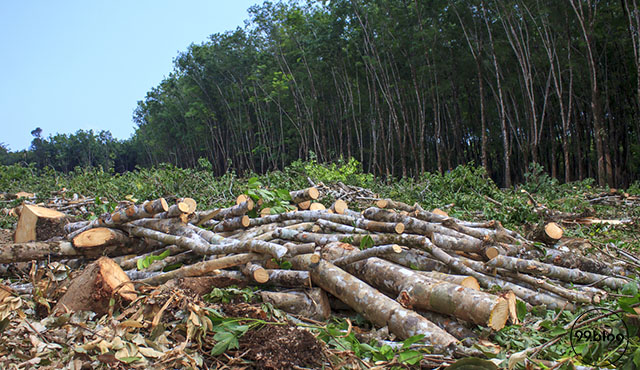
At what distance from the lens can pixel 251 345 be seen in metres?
2.49

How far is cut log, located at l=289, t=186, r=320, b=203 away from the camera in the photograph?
16.3ft

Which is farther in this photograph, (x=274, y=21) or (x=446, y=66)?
(x=274, y=21)

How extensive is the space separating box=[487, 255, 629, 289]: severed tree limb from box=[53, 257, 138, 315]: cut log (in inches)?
112

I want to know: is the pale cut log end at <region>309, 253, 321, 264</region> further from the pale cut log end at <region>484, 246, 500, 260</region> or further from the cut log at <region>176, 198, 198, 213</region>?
the cut log at <region>176, 198, 198, 213</region>

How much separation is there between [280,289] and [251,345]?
0.87 metres

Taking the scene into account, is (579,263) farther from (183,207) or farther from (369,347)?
(183,207)

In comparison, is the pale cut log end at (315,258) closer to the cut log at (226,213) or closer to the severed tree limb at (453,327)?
the severed tree limb at (453,327)

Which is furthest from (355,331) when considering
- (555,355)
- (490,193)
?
(490,193)

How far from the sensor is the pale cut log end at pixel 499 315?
2584mm

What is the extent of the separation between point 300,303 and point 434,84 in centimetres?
1955

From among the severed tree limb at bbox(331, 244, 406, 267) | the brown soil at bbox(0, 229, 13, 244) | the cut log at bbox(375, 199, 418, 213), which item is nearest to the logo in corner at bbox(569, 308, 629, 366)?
the severed tree limb at bbox(331, 244, 406, 267)

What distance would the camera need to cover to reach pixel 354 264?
348cm

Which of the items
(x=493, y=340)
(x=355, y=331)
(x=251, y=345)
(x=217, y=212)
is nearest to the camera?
(x=251, y=345)

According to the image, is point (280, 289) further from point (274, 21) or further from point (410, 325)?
point (274, 21)
